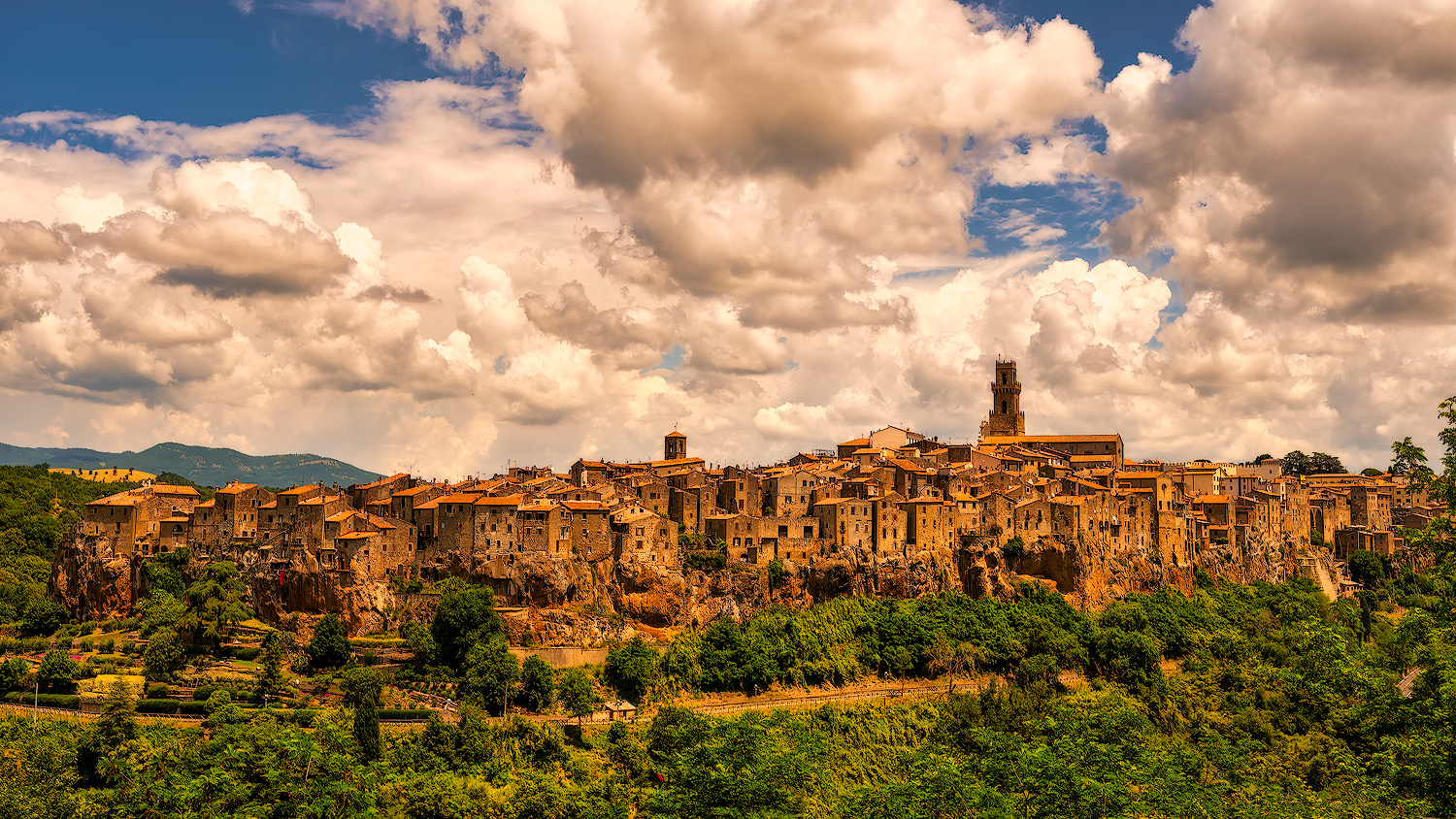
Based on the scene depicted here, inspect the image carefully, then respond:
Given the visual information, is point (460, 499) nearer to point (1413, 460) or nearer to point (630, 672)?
point (630, 672)

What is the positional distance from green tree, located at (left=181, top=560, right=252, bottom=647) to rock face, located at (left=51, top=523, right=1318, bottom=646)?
0.95 meters

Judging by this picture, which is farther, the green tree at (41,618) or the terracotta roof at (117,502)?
the terracotta roof at (117,502)

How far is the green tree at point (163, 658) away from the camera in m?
56.1

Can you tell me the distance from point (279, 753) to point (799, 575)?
37202 mm

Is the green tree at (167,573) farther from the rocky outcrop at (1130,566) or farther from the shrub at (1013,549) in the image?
the shrub at (1013,549)

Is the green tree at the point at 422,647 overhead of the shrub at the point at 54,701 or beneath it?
overhead

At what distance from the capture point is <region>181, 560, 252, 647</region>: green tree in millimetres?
60969

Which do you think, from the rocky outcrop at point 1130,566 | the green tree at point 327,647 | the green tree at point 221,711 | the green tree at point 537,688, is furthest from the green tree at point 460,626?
the rocky outcrop at point 1130,566

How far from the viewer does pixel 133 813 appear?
136 feet

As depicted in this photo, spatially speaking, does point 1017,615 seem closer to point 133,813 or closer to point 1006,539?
point 1006,539

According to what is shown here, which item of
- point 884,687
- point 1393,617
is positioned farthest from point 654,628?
point 1393,617

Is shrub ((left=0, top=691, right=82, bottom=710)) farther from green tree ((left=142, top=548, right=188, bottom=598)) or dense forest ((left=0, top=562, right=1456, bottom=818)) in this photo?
green tree ((left=142, top=548, right=188, bottom=598))

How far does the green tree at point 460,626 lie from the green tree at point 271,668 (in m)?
8.53

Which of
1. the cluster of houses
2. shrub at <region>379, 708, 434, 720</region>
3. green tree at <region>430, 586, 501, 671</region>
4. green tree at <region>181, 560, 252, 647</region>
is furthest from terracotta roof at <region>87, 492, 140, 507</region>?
shrub at <region>379, 708, 434, 720</region>
